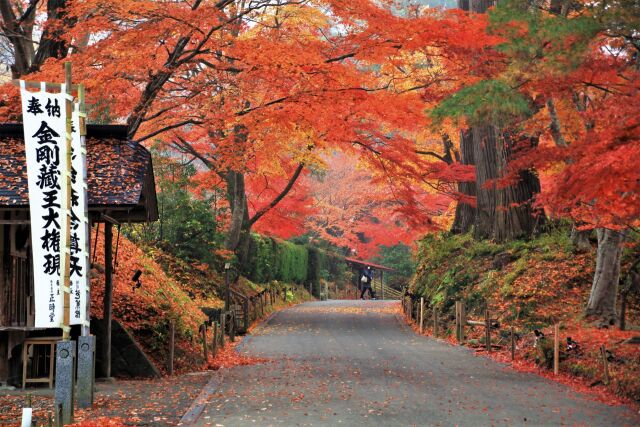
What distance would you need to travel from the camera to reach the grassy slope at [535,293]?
13812 mm

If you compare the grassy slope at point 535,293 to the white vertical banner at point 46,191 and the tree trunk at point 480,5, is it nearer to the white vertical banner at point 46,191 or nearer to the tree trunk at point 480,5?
the tree trunk at point 480,5

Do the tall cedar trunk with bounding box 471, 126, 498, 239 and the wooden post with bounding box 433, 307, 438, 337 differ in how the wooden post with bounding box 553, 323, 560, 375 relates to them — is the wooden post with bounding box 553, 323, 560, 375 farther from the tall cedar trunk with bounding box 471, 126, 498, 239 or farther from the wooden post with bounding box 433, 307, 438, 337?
the tall cedar trunk with bounding box 471, 126, 498, 239

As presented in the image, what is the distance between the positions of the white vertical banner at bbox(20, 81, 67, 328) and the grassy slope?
8.47 metres

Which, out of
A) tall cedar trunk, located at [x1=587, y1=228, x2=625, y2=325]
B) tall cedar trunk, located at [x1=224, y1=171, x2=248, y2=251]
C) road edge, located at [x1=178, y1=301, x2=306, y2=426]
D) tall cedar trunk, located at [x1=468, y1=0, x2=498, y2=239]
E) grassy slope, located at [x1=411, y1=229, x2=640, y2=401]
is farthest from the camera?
tall cedar trunk, located at [x1=224, y1=171, x2=248, y2=251]

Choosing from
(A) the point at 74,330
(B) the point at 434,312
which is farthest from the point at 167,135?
(A) the point at 74,330

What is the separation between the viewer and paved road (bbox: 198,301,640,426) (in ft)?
32.2

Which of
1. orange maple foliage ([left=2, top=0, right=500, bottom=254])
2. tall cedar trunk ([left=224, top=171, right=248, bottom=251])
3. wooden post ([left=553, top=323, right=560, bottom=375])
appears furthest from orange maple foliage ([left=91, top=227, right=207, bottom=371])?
tall cedar trunk ([left=224, top=171, right=248, bottom=251])

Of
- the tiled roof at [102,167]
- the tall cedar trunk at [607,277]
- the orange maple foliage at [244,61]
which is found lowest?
the tall cedar trunk at [607,277]

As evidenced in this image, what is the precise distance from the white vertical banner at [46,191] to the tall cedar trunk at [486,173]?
55.8 ft

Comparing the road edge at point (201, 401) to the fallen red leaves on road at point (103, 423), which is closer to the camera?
the fallen red leaves on road at point (103, 423)

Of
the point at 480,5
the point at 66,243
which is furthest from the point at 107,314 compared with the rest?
the point at 480,5

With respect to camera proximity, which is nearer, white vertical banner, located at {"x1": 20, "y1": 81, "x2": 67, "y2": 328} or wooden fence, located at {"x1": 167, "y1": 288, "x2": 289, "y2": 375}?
white vertical banner, located at {"x1": 20, "y1": 81, "x2": 67, "y2": 328}

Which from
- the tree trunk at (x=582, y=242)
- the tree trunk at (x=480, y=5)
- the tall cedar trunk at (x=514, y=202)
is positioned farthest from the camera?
the tree trunk at (x=480, y=5)

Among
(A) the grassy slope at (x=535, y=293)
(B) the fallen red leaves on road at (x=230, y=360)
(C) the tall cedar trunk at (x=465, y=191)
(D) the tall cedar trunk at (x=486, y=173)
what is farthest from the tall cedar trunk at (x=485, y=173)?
(B) the fallen red leaves on road at (x=230, y=360)
